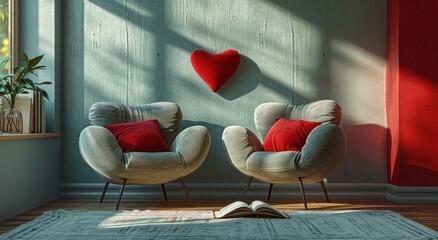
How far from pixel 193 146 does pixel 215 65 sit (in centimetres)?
93

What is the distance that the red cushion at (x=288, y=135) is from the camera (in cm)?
449

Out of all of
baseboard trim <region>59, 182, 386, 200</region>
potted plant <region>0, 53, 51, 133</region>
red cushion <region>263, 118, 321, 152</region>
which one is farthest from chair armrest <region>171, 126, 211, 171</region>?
potted plant <region>0, 53, 51, 133</region>

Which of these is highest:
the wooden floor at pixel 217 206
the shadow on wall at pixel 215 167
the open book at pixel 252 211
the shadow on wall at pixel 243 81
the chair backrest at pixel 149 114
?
the shadow on wall at pixel 243 81

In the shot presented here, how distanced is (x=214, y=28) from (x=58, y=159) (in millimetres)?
1613

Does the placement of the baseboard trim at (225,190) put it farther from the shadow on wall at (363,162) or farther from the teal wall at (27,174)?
the teal wall at (27,174)

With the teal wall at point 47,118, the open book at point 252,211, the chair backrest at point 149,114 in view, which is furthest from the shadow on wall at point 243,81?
the open book at point 252,211

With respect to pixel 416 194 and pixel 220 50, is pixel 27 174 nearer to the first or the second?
pixel 220 50

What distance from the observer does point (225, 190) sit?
5.03 metres

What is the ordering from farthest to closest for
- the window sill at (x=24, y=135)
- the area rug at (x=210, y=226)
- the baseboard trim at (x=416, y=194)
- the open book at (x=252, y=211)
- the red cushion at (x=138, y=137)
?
1. the baseboard trim at (x=416, y=194)
2. the red cushion at (x=138, y=137)
3. the window sill at (x=24, y=135)
4. the open book at (x=252, y=211)
5. the area rug at (x=210, y=226)

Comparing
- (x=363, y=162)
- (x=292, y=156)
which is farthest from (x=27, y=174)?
(x=363, y=162)

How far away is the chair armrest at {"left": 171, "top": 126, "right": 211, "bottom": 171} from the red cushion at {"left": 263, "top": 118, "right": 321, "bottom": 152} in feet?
1.66

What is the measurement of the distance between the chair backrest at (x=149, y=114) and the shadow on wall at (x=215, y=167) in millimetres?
281

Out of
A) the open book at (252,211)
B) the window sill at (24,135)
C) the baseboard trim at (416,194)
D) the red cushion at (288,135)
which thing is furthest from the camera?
the baseboard trim at (416,194)

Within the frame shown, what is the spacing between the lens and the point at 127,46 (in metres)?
5.08
